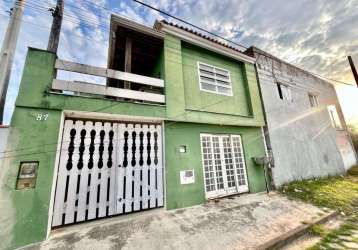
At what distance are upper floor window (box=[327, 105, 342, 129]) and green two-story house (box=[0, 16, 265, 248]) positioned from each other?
32.8 feet

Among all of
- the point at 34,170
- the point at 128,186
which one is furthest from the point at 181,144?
the point at 34,170

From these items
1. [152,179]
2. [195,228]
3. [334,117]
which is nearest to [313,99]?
[334,117]

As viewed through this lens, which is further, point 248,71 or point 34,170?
point 248,71

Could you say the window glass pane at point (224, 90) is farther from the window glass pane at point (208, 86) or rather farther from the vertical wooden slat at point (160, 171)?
the vertical wooden slat at point (160, 171)

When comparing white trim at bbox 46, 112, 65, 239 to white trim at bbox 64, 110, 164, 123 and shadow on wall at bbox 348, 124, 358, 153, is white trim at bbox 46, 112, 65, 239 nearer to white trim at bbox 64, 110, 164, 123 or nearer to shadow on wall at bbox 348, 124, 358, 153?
white trim at bbox 64, 110, 164, 123

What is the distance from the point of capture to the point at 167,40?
648 cm

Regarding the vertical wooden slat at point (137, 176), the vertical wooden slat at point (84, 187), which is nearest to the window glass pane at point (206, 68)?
the vertical wooden slat at point (137, 176)

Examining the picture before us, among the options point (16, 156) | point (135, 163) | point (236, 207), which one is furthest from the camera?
point (236, 207)

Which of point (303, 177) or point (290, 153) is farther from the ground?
point (290, 153)

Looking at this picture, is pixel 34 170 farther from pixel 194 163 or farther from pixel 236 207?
pixel 236 207

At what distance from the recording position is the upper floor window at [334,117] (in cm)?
1329

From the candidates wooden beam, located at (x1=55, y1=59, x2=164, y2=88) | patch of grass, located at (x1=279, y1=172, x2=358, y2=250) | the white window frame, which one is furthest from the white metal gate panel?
the white window frame

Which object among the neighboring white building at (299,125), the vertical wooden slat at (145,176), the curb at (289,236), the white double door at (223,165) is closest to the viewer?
the curb at (289,236)

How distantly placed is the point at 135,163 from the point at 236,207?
3.85m
